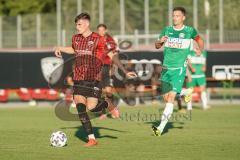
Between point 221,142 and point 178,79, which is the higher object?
Result: point 178,79

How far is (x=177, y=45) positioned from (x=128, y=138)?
2.25m

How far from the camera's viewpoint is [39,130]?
16.1 meters

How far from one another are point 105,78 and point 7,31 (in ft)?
58.4

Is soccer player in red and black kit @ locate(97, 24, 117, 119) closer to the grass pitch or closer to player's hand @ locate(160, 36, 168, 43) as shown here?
the grass pitch

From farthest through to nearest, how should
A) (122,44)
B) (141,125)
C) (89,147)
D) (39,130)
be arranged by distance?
(122,44) < (141,125) < (39,130) < (89,147)

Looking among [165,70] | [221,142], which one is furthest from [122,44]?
[221,142]

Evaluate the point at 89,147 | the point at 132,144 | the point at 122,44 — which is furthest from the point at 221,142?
the point at 122,44

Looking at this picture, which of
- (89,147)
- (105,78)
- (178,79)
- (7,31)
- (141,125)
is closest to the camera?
(89,147)

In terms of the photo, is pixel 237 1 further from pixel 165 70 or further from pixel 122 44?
pixel 165 70

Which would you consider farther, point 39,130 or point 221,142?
point 39,130

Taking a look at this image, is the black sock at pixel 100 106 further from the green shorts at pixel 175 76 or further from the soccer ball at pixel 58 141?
the green shorts at pixel 175 76

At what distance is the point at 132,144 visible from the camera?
1322 cm

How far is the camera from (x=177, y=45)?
49.4 feet

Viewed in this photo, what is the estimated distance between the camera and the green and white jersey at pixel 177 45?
49.4 feet
